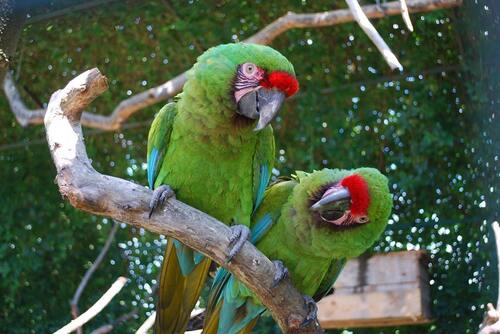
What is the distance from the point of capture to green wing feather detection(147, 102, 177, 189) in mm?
2164

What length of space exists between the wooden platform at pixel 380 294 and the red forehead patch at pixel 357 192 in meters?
1.14

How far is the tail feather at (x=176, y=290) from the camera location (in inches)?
83.7

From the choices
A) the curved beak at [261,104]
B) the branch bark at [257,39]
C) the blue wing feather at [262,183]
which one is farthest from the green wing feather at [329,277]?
the branch bark at [257,39]

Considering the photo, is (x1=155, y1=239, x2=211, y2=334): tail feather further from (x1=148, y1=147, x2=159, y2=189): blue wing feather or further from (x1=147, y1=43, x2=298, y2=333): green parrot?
(x1=148, y1=147, x2=159, y2=189): blue wing feather

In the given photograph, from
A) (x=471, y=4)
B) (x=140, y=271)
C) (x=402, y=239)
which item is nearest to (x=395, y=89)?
(x=402, y=239)

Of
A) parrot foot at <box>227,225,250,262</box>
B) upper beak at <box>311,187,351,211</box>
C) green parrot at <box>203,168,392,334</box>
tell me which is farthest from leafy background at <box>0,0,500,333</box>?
parrot foot at <box>227,225,250,262</box>

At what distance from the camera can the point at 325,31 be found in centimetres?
351

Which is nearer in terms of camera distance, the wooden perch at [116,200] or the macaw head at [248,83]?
the wooden perch at [116,200]

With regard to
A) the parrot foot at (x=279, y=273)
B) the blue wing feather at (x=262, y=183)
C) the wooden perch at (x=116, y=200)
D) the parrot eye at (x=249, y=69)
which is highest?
the parrot eye at (x=249, y=69)

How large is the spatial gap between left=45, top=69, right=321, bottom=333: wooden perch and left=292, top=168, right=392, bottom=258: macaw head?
0.21 meters

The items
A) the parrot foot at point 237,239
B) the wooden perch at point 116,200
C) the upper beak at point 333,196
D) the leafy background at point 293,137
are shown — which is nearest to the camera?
the wooden perch at point 116,200

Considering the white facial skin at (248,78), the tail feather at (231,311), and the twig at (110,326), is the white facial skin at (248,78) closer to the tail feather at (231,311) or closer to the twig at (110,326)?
the tail feather at (231,311)

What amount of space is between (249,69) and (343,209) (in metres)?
0.41

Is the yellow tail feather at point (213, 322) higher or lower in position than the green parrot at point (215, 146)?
lower
